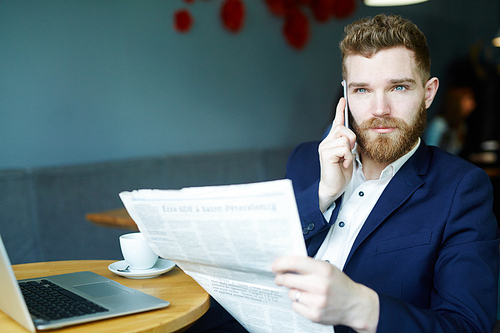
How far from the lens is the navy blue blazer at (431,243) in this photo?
883mm

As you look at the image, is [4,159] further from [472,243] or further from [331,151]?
[472,243]

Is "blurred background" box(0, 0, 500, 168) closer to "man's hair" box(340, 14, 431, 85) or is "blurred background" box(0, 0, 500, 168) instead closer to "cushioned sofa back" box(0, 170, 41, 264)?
"cushioned sofa back" box(0, 170, 41, 264)

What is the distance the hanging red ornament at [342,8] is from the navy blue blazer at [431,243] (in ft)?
10.6

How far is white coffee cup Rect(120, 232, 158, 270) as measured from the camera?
1058 mm

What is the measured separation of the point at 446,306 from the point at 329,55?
354 cm

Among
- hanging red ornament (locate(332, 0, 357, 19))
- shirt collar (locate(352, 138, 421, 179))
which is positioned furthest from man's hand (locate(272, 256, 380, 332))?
hanging red ornament (locate(332, 0, 357, 19))

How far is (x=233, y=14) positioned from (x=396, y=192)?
2.63m

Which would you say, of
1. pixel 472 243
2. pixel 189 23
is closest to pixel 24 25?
pixel 189 23

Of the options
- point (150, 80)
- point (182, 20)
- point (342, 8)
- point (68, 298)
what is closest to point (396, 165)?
point (68, 298)

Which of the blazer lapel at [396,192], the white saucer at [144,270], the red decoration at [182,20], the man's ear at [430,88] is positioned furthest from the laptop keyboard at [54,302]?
the red decoration at [182,20]

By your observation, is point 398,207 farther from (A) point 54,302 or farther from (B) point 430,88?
(A) point 54,302

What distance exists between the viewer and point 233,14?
3.39 metres

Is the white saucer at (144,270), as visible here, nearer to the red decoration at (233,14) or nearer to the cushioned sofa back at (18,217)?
the cushioned sofa back at (18,217)

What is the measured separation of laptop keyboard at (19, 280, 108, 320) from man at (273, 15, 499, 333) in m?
0.47
